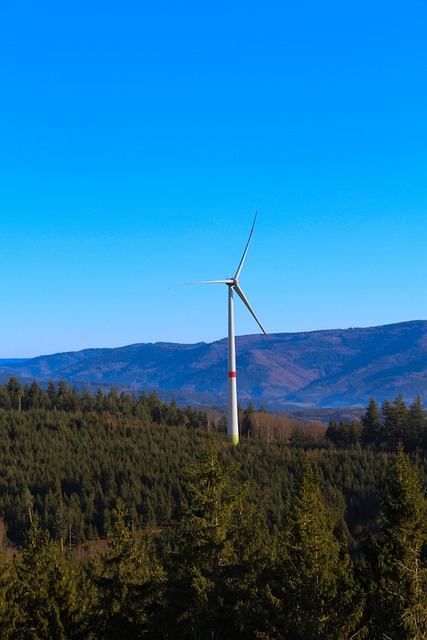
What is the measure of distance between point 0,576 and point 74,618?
10.3m

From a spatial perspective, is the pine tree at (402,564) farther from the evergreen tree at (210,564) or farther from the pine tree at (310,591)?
the evergreen tree at (210,564)

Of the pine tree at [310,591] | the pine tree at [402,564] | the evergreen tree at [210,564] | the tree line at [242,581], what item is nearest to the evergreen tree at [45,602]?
the tree line at [242,581]

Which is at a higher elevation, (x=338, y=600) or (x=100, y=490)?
(x=338, y=600)

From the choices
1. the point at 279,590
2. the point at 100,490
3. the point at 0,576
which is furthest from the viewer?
the point at 100,490

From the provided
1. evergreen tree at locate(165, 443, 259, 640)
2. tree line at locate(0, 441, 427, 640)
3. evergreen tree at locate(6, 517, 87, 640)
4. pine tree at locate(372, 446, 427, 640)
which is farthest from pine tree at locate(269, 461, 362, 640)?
evergreen tree at locate(6, 517, 87, 640)

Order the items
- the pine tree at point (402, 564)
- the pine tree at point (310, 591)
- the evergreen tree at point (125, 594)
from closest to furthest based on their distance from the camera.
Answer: the pine tree at point (402, 564)
the pine tree at point (310, 591)
the evergreen tree at point (125, 594)

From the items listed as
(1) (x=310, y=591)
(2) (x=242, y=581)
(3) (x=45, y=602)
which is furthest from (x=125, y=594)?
(1) (x=310, y=591)

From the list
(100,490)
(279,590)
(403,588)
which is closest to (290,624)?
(279,590)

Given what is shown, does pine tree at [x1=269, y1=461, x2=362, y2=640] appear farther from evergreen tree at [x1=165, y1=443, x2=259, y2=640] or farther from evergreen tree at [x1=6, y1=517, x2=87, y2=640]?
evergreen tree at [x1=6, y1=517, x2=87, y2=640]

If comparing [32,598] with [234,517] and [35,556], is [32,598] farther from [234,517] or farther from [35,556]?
[234,517]

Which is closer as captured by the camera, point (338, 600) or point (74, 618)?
point (338, 600)

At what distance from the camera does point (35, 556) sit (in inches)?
1828

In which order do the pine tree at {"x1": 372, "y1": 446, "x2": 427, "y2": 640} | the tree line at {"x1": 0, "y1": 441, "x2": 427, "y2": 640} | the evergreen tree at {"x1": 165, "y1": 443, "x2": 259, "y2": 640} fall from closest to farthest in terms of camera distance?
the pine tree at {"x1": 372, "y1": 446, "x2": 427, "y2": 640} → the tree line at {"x1": 0, "y1": 441, "x2": 427, "y2": 640} → the evergreen tree at {"x1": 165, "y1": 443, "x2": 259, "y2": 640}

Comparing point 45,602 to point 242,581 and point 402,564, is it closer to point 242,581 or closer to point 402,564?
point 242,581
